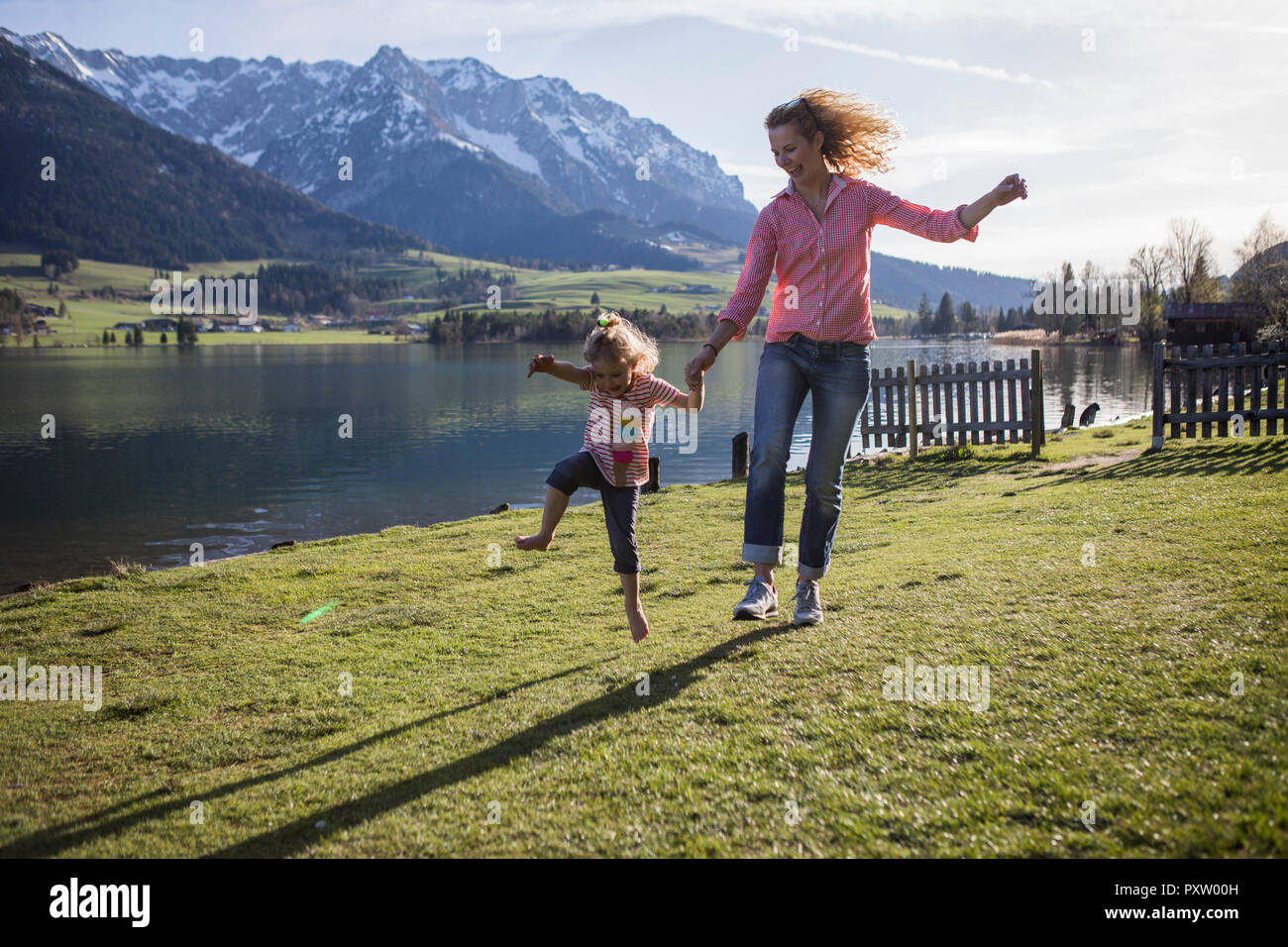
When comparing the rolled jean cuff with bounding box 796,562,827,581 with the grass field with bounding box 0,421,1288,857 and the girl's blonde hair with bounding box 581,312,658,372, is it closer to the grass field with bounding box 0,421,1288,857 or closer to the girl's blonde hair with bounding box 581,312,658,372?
the grass field with bounding box 0,421,1288,857

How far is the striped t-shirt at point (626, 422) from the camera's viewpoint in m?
5.67

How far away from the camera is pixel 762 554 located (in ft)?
18.8

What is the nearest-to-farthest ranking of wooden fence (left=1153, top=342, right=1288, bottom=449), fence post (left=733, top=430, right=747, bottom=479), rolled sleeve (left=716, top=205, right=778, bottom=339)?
rolled sleeve (left=716, top=205, right=778, bottom=339) → wooden fence (left=1153, top=342, right=1288, bottom=449) → fence post (left=733, top=430, right=747, bottom=479)

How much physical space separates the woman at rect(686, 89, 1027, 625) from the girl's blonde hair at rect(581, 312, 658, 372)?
0.44 m

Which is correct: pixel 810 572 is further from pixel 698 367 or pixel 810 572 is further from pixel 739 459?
pixel 739 459

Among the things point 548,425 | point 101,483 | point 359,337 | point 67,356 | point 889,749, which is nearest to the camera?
point 889,749

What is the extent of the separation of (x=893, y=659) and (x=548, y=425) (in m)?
45.8

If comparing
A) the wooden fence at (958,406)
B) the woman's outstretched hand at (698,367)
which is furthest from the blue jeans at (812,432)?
the wooden fence at (958,406)

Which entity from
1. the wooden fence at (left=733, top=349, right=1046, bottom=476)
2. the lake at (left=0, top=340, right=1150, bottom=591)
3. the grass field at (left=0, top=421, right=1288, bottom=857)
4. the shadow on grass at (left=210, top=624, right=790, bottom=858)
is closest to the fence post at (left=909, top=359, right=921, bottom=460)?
the wooden fence at (left=733, top=349, right=1046, bottom=476)

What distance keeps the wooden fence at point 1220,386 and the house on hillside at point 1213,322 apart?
60772mm

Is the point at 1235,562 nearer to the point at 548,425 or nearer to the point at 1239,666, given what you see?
the point at 1239,666

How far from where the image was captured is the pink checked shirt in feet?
18.3
